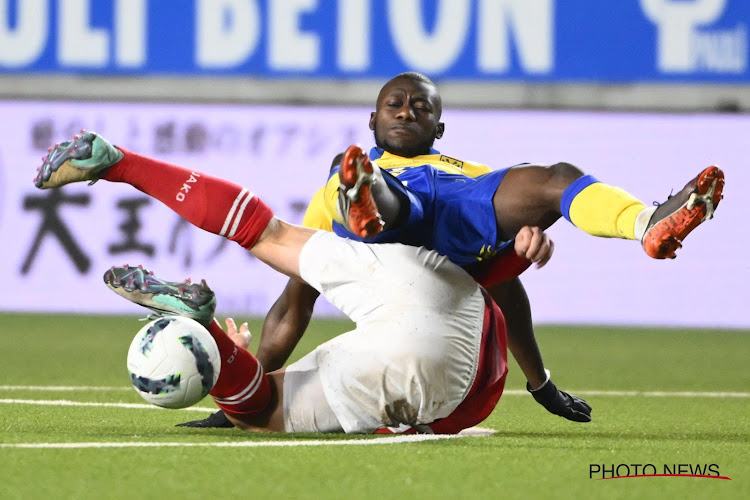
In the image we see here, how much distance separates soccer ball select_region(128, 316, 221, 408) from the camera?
3.87 m

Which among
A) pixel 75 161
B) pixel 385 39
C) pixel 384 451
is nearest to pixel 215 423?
pixel 384 451

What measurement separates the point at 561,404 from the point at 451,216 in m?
0.99

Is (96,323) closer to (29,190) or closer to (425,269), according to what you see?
(29,190)

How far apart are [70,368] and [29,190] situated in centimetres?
460

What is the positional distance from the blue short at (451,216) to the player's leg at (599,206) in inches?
2.2

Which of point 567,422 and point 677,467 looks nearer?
point 677,467

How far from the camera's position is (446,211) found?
14.0 ft

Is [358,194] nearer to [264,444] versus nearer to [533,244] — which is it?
[533,244]

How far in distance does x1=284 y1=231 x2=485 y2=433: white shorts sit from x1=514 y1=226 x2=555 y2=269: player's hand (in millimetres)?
307

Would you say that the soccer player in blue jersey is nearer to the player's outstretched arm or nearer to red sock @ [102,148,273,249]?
the player's outstretched arm

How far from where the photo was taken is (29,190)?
35.7 feet

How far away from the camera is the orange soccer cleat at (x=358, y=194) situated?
3.71 m

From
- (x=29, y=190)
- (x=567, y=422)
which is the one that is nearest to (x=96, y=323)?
(x=29, y=190)

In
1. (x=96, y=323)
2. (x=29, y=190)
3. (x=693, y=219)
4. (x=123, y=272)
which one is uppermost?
(x=693, y=219)
